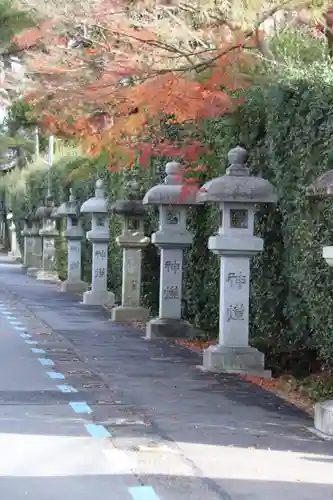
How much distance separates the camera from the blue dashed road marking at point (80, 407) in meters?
9.25

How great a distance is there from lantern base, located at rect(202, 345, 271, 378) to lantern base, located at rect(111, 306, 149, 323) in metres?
7.25

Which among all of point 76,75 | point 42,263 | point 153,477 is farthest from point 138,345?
point 42,263

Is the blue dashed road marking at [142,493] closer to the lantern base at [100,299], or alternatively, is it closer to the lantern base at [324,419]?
the lantern base at [324,419]

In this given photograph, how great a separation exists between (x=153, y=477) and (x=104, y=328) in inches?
451

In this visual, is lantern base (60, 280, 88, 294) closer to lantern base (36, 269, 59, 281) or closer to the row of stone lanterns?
the row of stone lanterns

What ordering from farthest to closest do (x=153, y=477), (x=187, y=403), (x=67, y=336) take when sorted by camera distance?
(x=67, y=336) < (x=187, y=403) < (x=153, y=477)

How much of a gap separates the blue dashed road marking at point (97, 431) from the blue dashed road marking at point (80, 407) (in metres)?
0.70

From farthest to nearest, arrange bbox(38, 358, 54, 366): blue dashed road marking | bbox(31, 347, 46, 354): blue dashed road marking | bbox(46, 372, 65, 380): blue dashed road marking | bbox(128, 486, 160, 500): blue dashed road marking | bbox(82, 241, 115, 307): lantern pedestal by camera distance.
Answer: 1. bbox(82, 241, 115, 307): lantern pedestal
2. bbox(31, 347, 46, 354): blue dashed road marking
3. bbox(38, 358, 54, 366): blue dashed road marking
4. bbox(46, 372, 65, 380): blue dashed road marking
5. bbox(128, 486, 160, 500): blue dashed road marking

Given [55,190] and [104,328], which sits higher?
[55,190]

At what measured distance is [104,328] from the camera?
18.1 m

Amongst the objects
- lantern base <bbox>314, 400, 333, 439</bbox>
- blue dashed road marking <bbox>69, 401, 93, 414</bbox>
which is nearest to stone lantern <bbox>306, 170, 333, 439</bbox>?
A: lantern base <bbox>314, 400, 333, 439</bbox>

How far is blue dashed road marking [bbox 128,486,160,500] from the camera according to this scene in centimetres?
619

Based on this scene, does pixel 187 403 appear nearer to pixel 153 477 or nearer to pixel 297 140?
pixel 153 477

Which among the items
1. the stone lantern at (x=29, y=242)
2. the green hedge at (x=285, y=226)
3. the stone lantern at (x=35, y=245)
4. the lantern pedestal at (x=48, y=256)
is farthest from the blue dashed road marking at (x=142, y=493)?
the stone lantern at (x=29, y=242)
